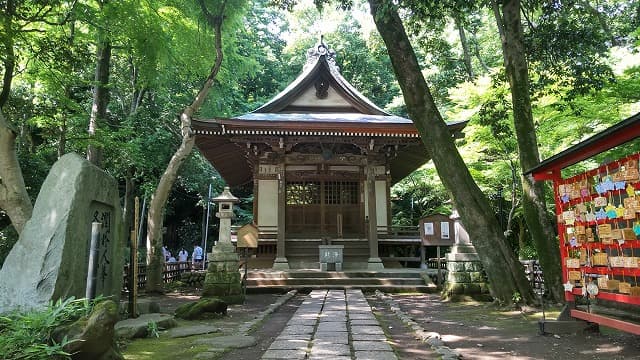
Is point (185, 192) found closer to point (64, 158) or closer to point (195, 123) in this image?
point (195, 123)

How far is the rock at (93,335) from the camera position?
3.42 metres

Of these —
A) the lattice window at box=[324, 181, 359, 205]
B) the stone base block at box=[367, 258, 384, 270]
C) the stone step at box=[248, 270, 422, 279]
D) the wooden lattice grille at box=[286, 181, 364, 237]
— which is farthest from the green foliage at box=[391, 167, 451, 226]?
the stone step at box=[248, 270, 422, 279]

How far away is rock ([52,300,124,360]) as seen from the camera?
3.42 meters

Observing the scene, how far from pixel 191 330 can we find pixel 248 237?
4089mm

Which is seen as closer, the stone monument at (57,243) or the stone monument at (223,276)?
the stone monument at (57,243)

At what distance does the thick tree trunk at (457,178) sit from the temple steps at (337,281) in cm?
360

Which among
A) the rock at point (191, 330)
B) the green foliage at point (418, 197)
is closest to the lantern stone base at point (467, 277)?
the rock at point (191, 330)

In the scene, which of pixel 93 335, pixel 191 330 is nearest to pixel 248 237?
pixel 191 330

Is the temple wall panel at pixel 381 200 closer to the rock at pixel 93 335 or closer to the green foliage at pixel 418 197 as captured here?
the green foliage at pixel 418 197

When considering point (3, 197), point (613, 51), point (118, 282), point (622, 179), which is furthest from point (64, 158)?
point (613, 51)

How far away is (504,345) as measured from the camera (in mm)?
4918

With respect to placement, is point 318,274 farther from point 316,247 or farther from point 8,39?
point 8,39

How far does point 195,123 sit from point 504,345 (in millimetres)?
9168

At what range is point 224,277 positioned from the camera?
8898 millimetres
